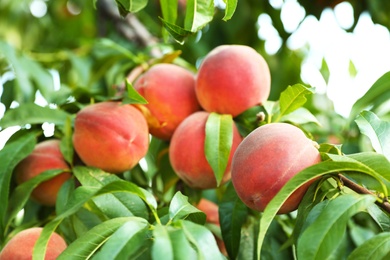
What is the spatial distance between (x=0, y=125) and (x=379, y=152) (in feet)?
2.21

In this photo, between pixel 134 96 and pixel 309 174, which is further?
pixel 134 96

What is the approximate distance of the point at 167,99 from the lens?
1138 mm

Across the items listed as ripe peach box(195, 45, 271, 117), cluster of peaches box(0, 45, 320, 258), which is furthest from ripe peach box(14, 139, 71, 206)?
ripe peach box(195, 45, 271, 117)

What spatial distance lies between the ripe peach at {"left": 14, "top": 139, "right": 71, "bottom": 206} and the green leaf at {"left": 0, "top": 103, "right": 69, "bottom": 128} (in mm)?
50

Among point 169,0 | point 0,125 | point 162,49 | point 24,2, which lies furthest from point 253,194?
point 24,2

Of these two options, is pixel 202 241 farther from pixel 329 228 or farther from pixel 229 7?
pixel 229 7

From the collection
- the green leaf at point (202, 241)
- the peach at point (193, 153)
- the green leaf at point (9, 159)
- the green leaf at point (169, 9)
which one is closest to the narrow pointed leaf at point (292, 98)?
the peach at point (193, 153)

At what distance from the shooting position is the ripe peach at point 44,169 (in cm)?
111

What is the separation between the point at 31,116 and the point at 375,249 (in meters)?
0.68

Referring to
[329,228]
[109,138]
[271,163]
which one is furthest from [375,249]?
[109,138]

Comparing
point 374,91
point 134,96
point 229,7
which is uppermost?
point 229,7

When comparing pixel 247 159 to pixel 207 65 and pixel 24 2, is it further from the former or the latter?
pixel 24 2

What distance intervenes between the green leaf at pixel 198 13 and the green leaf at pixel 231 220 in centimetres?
32

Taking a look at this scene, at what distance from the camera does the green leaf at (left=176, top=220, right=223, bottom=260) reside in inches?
26.2
